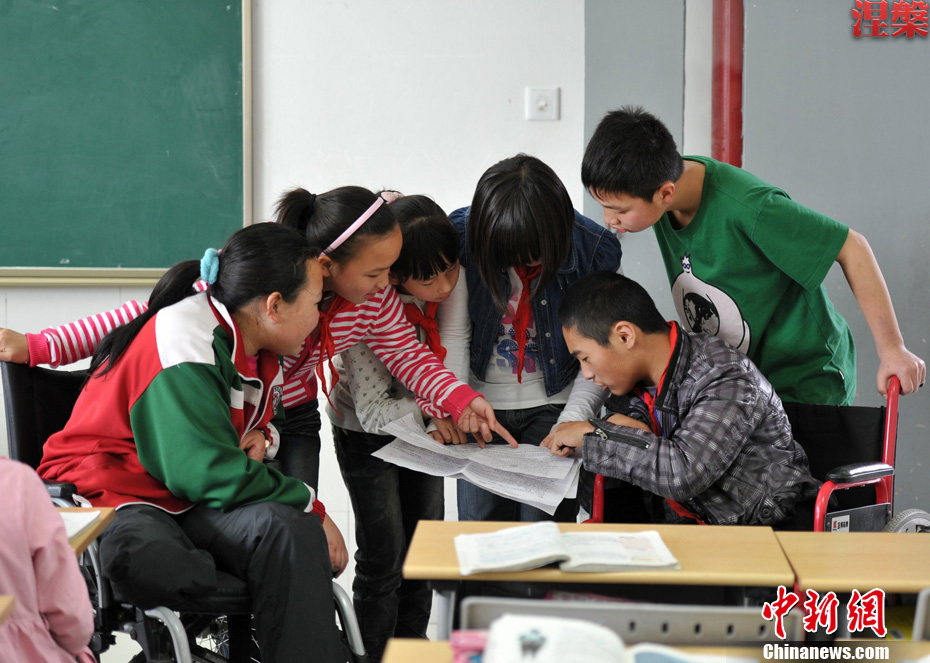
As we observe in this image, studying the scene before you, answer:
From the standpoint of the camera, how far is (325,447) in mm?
2908

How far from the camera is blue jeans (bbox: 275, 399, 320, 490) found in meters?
1.89

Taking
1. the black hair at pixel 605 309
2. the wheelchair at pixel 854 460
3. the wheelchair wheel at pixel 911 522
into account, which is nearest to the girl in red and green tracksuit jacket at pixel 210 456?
the black hair at pixel 605 309

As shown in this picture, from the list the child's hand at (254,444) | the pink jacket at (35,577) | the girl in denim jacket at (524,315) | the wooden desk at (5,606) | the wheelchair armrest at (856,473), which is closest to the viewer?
the wooden desk at (5,606)

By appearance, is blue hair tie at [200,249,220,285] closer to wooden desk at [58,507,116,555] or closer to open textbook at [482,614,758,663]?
wooden desk at [58,507,116,555]

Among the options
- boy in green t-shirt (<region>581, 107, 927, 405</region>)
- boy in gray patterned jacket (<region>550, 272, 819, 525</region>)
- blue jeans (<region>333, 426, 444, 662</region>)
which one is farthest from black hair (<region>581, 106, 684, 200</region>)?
blue jeans (<region>333, 426, 444, 662</region>)

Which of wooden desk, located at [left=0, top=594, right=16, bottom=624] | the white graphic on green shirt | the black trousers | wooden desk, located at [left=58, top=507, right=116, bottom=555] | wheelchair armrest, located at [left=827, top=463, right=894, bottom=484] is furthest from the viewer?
the white graphic on green shirt

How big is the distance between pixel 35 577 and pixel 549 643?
2.24 ft

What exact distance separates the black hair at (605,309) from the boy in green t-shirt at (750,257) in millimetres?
138

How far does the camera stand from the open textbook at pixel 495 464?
1.58 m

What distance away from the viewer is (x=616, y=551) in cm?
114

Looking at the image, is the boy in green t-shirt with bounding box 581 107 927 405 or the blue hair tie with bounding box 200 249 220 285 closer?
the blue hair tie with bounding box 200 249 220 285
